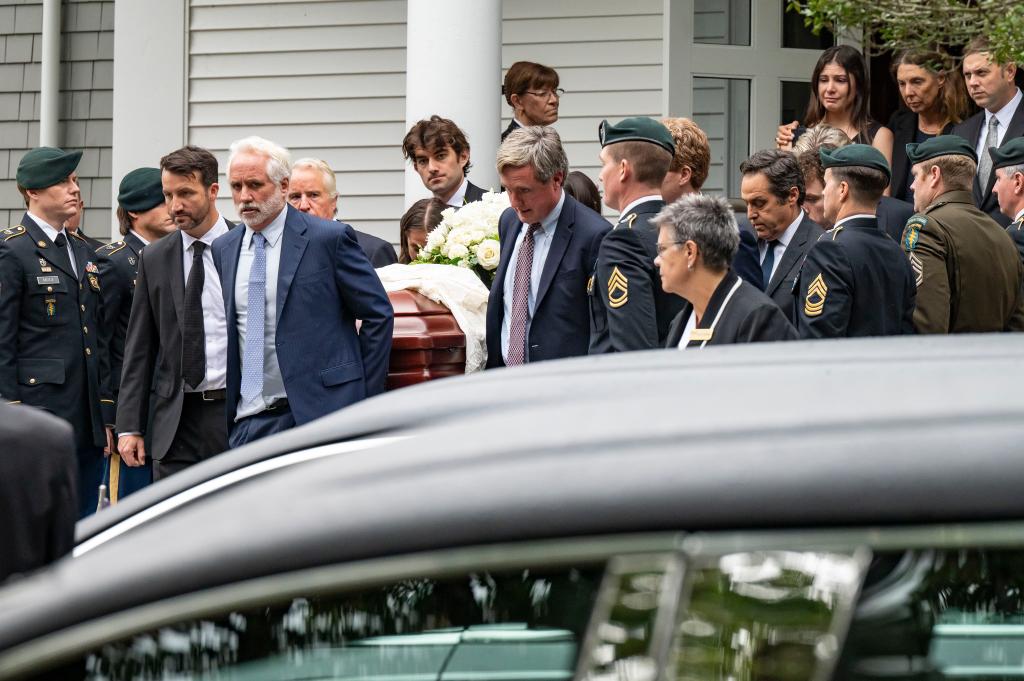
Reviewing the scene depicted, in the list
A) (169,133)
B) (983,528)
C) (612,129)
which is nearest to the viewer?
(983,528)

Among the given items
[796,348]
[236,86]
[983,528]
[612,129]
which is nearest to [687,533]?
[983,528]

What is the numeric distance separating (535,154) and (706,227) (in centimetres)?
117

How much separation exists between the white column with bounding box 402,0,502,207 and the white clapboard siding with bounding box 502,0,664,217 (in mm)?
1671

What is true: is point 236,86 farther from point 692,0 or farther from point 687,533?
point 687,533

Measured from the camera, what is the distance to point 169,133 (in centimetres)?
1147

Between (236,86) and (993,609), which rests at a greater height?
(236,86)

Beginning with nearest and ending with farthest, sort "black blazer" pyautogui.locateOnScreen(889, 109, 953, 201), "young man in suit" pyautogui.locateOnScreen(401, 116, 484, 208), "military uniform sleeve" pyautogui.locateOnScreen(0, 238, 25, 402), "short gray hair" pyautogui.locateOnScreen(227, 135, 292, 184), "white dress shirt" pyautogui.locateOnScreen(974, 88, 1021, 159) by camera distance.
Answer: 1. "short gray hair" pyautogui.locateOnScreen(227, 135, 292, 184)
2. "military uniform sleeve" pyautogui.locateOnScreen(0, 238, 25, 402)
3. "young man in suit" pyautogui.locateOnScreen(401, 116, 484, 208)
4. "white dress shirt" pyautogui.locateOnScreen(974, 88, 1021, 159)
5. "black blazer" pyautogui.locateOnScreen(889, 109, 953, 201)

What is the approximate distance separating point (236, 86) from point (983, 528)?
35.4 feet

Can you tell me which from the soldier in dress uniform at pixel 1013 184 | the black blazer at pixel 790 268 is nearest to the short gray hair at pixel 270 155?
the black blazer at pixel 790 268

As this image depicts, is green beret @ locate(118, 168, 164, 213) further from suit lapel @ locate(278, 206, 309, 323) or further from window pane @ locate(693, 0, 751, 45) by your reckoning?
window pane @ locate(693, 0, 751, 45)

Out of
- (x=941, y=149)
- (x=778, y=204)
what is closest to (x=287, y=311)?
(x=778, y=204)

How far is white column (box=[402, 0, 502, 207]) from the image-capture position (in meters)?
8.87

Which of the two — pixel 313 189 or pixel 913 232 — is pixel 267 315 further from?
pixel 913 232

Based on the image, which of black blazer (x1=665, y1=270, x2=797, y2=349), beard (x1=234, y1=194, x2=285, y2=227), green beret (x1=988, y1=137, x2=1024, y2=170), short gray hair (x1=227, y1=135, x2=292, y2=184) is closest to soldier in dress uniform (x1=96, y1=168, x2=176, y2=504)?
short gray hair (x1=227, y1=135, x2=292, y2=184)
